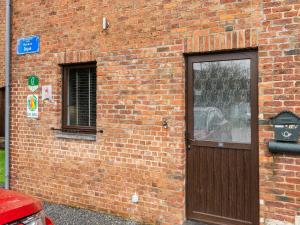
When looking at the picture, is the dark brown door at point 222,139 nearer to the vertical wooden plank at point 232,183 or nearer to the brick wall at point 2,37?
the vertical wooden plank at point 232,183

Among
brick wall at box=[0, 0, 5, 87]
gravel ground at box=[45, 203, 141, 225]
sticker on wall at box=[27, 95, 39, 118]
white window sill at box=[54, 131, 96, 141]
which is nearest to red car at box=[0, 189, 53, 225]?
gravel ground at box=[45, 203, 141, 225]

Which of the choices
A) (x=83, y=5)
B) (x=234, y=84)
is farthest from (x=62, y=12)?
(x=234, y=84)

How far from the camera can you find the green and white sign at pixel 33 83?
6.75 meters

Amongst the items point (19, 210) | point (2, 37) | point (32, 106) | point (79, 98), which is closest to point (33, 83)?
point (32, 106)

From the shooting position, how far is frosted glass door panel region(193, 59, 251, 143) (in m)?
4.70

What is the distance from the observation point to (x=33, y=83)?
6.80 metres

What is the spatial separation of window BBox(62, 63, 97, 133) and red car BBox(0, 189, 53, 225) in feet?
9.65

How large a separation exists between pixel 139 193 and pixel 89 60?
235 cm

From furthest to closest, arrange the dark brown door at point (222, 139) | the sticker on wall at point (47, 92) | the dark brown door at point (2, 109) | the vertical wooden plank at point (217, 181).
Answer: the dark brown door at point (2, 109)
the sticker on wall at point (47, 92)
the vertical wooden plank at point (217, 181)
the dark brown door at point (222, 139)

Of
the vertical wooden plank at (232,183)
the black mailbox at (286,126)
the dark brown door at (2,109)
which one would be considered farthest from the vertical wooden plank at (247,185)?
the dark brown door at (2,109)

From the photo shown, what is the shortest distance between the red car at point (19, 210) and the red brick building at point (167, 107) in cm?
232

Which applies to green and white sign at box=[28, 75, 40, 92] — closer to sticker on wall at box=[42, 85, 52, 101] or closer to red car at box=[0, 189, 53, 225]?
sticker on wall at box=[42, 85, 52, 101]

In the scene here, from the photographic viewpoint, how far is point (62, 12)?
20.9 feet

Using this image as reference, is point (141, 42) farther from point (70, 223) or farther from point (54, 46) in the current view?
point (70, 223)
